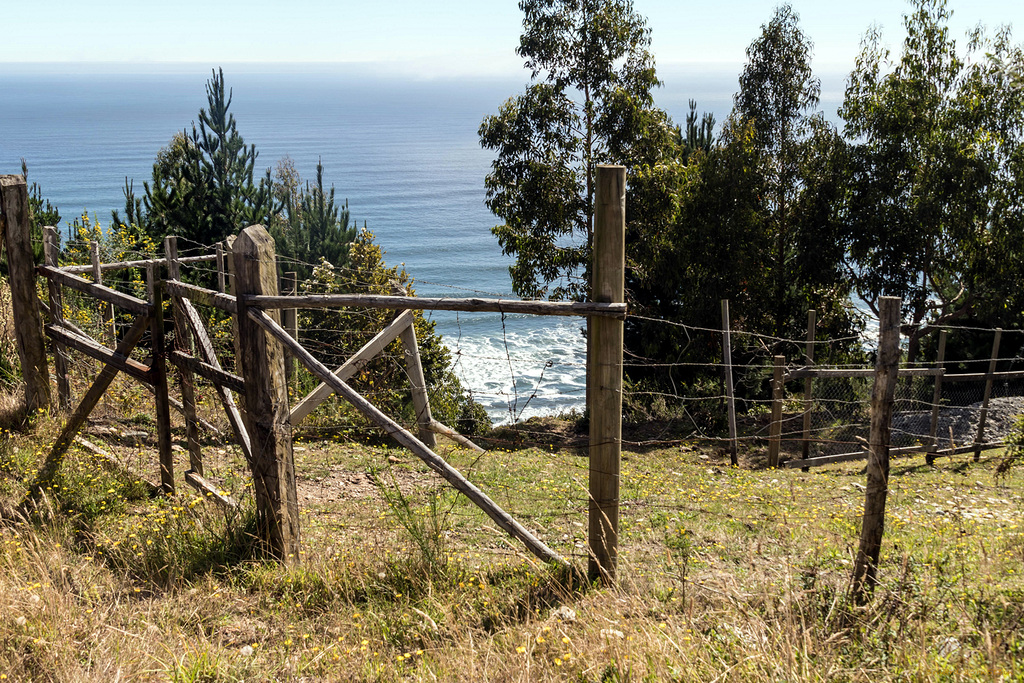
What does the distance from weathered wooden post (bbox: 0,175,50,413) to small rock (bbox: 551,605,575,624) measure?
5738mm

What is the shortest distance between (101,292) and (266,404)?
2.38 metres

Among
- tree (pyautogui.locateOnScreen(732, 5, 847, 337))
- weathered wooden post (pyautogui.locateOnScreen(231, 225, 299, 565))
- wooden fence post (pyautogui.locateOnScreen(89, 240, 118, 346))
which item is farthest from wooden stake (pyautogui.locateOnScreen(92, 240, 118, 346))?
tree (pyautogui.locateOnScreen(732, 5, 847, 337))

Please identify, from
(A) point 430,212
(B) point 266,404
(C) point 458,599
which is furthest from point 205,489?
(A) point 430,212

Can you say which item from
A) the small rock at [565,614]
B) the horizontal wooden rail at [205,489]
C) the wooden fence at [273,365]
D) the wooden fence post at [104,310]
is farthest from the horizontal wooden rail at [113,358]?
the small rock at [565,614]

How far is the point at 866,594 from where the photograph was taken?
3885 mm

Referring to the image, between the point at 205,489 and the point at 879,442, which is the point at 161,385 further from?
the point at 879,442

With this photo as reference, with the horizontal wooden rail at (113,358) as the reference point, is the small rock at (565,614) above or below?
below

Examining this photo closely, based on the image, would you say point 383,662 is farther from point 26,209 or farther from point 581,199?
point 581,199

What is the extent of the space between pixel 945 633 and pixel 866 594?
395 millimetres

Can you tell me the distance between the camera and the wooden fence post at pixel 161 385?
578 cm

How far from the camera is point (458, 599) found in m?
4.31

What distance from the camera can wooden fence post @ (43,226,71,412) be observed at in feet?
24.2

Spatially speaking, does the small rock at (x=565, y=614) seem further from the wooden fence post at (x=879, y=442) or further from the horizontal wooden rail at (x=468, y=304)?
the horizontal wooden rail at (x=468, y=304)

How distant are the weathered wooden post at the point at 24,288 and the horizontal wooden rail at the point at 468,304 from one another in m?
3.71
